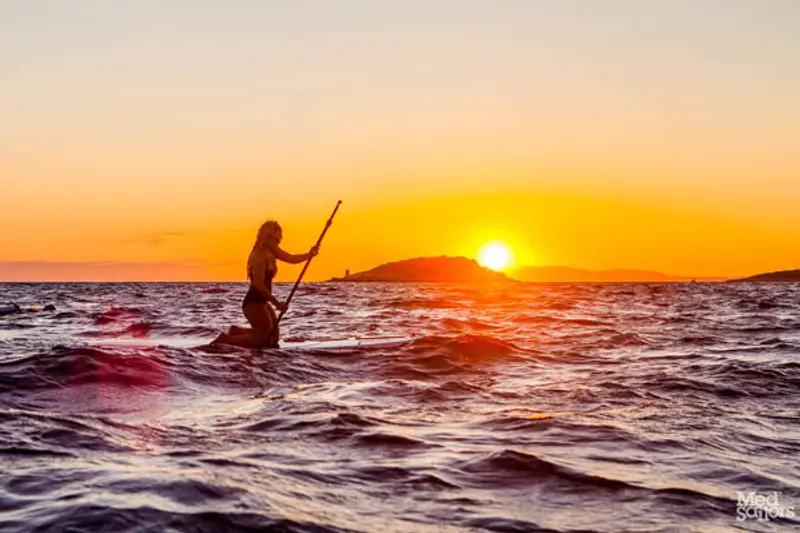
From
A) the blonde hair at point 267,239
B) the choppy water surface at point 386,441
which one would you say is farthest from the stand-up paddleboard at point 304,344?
the blonde hair at point 267,239

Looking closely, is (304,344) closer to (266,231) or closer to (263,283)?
(263,283)

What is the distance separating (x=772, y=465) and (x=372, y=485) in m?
3.80

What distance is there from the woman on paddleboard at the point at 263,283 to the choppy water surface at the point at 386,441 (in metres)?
0.58

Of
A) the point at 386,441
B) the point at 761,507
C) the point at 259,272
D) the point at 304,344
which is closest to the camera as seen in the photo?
the point at 761,507

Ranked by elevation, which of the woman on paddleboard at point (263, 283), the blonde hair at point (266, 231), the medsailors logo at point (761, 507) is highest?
the blonde hair at point (266, 231)

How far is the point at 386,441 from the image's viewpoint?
26.1 ft

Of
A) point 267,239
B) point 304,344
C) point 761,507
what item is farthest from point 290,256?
point 761,507

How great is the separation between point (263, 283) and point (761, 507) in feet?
37.3

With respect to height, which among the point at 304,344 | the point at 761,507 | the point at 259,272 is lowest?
the point at 761,507

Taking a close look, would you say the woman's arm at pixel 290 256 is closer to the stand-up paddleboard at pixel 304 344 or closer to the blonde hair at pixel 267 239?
the blonde hair at pixel 267 239

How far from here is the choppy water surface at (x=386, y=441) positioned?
218 inches

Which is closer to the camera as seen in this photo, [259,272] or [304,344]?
[259,272]

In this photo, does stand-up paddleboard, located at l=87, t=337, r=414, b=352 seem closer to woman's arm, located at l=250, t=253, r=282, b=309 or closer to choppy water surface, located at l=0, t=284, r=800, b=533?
choppy water surface, located at l=0, t=284, r=800, b=533

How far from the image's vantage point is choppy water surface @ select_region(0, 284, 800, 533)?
5.53 meters
